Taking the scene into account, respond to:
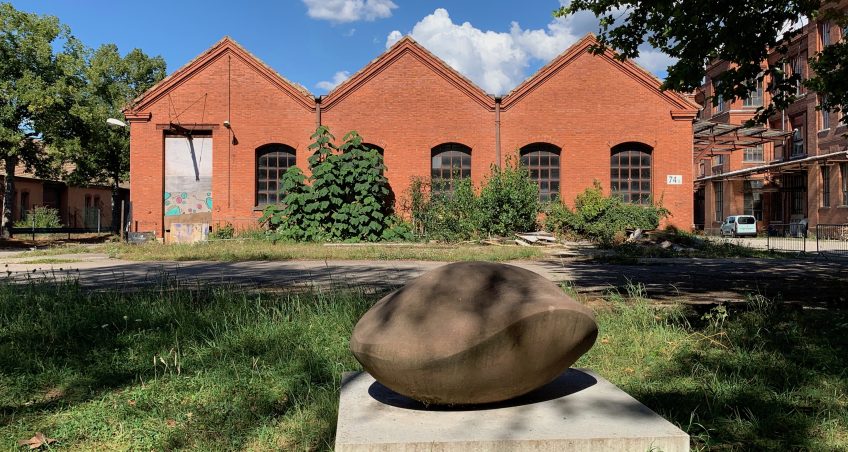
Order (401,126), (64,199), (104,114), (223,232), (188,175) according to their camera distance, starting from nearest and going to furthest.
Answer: (223,232) → (188,175) → (401,126) → (104,114) → (64,199)

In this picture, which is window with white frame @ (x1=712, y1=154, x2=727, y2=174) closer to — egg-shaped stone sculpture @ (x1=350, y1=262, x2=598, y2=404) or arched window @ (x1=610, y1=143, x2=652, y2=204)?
arched window @ (x1=610, y1=143, x2=652, y2=204)

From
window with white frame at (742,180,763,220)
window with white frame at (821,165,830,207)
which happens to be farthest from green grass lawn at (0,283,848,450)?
window with white frame at (742,180,763,220)

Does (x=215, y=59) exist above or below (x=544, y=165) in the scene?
above

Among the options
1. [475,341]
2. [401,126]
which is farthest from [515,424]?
[401,126]

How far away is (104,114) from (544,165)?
21.4 m

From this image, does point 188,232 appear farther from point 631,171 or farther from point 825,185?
point 825,185

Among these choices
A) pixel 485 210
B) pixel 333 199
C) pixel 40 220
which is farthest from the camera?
pixel 40 220

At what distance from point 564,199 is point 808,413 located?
20.0 metres

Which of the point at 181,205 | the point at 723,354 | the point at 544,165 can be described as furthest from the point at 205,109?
the point at 723,354

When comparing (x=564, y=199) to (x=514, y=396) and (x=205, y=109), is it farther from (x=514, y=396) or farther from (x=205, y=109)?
(x=514, y=396)

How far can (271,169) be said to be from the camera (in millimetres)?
23188

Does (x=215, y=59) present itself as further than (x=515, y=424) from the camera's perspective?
Yes

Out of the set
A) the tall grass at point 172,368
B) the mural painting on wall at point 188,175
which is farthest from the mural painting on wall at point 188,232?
the tall grass at point 172,368

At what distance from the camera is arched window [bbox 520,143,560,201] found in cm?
2353
